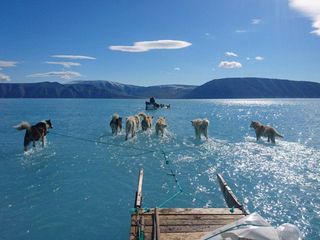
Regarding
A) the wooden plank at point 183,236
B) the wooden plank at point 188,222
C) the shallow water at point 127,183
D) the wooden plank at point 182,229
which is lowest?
the shallow water at point 127,183

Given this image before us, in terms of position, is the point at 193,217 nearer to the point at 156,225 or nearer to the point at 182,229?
the point at 182,229

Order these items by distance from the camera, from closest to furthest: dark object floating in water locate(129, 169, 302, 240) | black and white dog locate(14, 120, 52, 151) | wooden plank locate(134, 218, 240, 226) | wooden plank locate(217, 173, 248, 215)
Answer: dark object floating in water locate(129, 169, 302, 240) → wooden plank locate(134, 218, 240, 226) → wooden plank locate(217, 173, 248, 215) → black and white dog locate(14, 120, 52, 151)

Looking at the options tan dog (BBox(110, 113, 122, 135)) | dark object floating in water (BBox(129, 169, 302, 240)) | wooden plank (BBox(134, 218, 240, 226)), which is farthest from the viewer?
tan dog (BBox(110, 113, 122, 135))

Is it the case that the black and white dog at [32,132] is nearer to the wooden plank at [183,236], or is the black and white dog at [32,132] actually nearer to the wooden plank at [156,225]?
the wooden plank at [156,225]

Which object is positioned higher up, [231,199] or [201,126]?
[201,126]

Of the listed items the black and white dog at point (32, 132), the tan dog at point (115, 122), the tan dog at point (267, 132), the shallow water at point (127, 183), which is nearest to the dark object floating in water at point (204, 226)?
the shallow water at point (127, 183)

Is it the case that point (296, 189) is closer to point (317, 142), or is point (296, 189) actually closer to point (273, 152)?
point (273, 152)

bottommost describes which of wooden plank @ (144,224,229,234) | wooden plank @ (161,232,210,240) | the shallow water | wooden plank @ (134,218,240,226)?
the shallow water

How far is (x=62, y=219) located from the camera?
35.1 ft

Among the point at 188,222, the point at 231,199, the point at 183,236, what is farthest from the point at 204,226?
the point at 231,199

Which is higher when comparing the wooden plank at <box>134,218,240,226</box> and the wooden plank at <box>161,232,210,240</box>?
the wooden plank at <box>134,218,240,226</box>

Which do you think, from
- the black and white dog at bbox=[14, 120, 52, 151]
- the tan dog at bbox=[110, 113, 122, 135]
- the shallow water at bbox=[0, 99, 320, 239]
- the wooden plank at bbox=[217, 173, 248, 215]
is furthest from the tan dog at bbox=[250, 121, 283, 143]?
the black and white dog at bbox=[14, 120, 52, 151]

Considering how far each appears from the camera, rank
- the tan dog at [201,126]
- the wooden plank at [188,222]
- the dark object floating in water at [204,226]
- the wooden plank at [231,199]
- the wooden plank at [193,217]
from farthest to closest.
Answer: the tan dog at [201,126] → the wooden plank at [231,199] → the wooden plank at [193,217] → the wooden plank at [188,222] → the dark object floating in water at [204,226]

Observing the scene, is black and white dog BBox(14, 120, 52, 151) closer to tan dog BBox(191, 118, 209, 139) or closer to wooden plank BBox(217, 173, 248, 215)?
tan dog BBox(191, 118, 209, 139)
